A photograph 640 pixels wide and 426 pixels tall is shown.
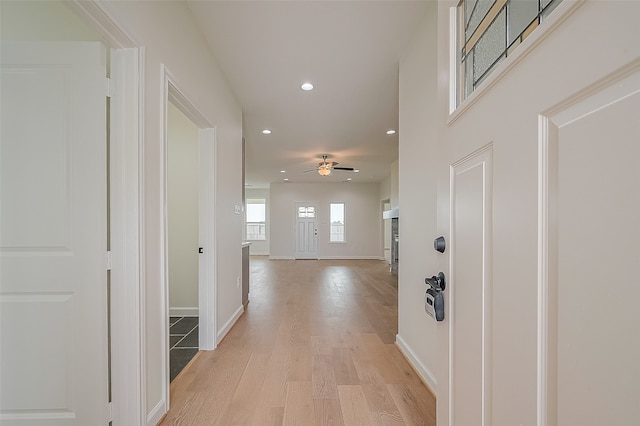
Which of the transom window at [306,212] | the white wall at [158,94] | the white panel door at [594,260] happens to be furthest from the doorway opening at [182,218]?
the transom window at [306,212]

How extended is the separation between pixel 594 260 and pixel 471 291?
1.33ft

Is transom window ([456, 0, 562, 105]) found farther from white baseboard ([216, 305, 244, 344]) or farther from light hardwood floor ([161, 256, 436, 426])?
white baseboard ([216, 305, 244, 344])

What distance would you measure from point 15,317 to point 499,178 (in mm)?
2032

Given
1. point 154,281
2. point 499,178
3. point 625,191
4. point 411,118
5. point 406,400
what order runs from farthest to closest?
point 411,118 < point 406,400 < point 154,281 < point 499,178 < point 625,191

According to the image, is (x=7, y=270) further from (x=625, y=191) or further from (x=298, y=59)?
(x=298, y=59)

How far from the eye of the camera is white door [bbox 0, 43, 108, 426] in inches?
54.4

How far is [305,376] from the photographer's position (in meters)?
2.19

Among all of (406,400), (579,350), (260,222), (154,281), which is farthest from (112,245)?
(260,222)

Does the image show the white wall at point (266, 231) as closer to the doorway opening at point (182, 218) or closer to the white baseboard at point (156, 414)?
the doorway opening at point (182, 218)

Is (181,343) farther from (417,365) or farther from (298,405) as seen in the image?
(417,365)

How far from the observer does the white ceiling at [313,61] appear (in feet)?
6.97

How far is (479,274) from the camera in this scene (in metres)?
0.77

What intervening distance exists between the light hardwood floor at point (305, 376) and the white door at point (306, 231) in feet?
22.1

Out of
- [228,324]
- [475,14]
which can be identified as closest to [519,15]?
[475,14]
